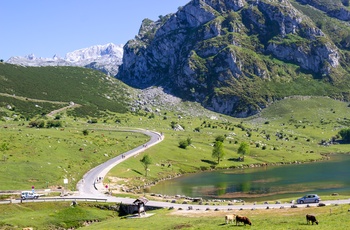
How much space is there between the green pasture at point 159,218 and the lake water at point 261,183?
106 feet

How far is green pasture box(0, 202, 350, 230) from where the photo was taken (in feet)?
152

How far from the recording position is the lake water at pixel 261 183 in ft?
323

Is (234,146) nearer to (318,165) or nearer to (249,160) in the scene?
(249,160)

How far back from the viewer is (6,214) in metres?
66.0

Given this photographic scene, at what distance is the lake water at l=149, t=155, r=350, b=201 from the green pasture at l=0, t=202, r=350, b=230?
A: 3242 centimetres

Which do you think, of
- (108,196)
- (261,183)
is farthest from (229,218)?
(261,183)

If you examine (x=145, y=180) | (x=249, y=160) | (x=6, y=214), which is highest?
(x=249, y=160)

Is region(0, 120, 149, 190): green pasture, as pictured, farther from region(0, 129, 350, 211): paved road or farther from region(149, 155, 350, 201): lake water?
region(149, 155, 350, 201): lake water

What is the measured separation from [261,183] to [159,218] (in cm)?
6480

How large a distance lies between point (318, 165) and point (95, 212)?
118028 millimetres

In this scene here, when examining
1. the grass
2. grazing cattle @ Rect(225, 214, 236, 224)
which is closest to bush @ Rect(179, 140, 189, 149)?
the grass

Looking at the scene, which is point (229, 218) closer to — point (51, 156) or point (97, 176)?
point (97, 176)

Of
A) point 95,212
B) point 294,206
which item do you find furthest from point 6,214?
point 294,206

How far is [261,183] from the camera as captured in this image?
11625cm
